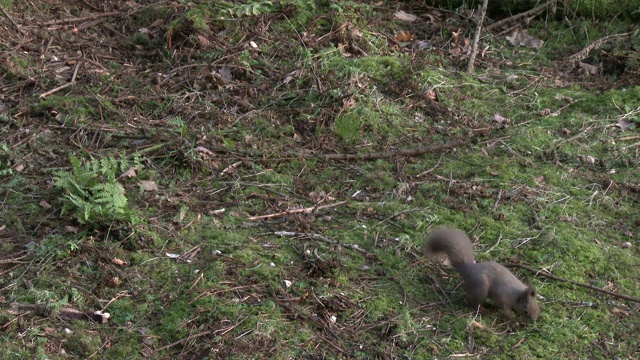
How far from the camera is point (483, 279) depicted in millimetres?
4484

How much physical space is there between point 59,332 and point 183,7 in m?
4.40

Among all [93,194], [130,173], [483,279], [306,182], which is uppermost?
[483,279]

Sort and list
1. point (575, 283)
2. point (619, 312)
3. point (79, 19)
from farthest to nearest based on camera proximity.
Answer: point (79, 19), point (575, 283), point (619, 312)

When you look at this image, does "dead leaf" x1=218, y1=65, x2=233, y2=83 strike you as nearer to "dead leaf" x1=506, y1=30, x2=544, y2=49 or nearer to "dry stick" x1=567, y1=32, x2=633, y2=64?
"dead leaf" x1=506, y1=30, x2=544, y2=49

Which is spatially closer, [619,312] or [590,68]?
[619,312]

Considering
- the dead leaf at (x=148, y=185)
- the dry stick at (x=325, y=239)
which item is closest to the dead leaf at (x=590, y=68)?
the dry stick at (x=325, y=239)

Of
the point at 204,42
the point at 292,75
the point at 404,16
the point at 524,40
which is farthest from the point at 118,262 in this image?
the point at 524,40

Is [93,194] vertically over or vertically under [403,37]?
over

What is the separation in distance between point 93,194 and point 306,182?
1605 mm

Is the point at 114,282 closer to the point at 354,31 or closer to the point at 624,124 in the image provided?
the point at 354,31

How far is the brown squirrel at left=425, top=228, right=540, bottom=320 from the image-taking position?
4395 millimetres

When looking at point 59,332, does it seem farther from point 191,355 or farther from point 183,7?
point 183,7

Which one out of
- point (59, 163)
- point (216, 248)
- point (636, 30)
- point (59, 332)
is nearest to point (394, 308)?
point (216, 248)

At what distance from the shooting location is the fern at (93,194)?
477 cm
